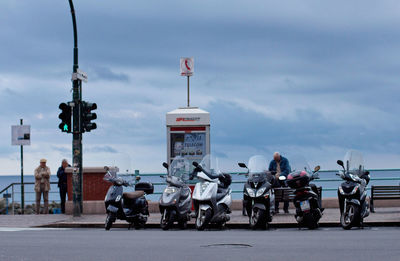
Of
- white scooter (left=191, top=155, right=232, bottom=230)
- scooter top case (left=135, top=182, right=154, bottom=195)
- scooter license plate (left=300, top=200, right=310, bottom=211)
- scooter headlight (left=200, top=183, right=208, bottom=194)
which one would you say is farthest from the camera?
scooter top case (left=135, top=182, right=154, bottom=195)

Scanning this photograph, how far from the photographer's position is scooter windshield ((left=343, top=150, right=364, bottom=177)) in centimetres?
1548

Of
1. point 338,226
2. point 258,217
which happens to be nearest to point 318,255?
point 258,217

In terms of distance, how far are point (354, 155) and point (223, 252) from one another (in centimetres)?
647

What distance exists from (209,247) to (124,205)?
6151 mm

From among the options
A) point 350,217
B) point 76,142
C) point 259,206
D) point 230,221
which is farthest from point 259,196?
point 76,142

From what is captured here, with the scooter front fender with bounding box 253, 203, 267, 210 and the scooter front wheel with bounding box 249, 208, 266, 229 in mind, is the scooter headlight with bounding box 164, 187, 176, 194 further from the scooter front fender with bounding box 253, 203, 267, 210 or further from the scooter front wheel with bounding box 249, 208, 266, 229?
the scooter front fender with bounding box 253, 203, 267, 210

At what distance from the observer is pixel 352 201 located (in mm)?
14648

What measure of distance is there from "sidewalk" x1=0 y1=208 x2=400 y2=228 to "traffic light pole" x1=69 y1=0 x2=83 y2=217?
553 mm

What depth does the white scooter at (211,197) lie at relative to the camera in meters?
15.4

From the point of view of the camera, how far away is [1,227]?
1817 centimetres

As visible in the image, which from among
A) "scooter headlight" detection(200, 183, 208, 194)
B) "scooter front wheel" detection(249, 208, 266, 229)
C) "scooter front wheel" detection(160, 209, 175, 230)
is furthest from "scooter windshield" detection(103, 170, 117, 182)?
"scooter front wheel" detection(249, 208, 266, 229)

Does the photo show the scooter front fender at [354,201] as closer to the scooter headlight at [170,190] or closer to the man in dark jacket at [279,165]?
the scooter headlight at [170,190]

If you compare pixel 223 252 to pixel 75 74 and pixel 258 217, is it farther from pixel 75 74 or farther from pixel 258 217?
pixel 75 74

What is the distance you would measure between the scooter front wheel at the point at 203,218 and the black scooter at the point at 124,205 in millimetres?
1887
